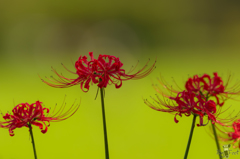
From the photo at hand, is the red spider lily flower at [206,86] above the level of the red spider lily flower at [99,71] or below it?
below

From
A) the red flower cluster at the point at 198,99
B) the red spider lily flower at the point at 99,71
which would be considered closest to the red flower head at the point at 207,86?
the red flower cluster at the point at 198,99

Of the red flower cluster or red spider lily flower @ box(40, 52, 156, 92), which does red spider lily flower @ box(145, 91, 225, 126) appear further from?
red spider lily flower @ box(40, 52, 156, 92)

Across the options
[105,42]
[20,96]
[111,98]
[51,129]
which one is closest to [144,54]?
[105,42]

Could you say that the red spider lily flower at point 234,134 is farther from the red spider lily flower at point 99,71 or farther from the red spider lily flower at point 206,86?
the red spider lily flower at point 99,71

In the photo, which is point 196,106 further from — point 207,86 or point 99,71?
point 99,71

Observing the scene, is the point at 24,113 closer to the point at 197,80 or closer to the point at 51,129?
the point at 197,80

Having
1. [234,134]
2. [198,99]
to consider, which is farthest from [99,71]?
[234,134]

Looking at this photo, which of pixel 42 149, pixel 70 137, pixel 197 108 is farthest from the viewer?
pixel 70 137

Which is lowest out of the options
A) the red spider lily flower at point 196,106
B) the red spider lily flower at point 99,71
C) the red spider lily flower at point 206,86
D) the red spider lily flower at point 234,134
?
the red spider lily flower at point 234,134

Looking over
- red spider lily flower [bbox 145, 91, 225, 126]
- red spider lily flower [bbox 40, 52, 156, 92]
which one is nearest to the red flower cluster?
red spider lily flower [bbox 145, 91, 225, 126]
